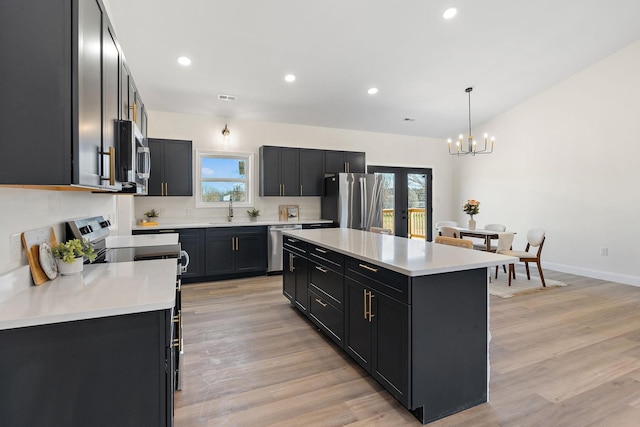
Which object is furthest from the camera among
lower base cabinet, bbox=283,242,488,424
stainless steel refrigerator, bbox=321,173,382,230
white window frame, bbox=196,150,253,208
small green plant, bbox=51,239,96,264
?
stainless steel refrigerator, bbox=321,173,382,230

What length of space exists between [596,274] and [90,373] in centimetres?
654

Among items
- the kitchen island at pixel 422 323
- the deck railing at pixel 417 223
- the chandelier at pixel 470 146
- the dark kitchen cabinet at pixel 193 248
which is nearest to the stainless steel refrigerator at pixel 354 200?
the chandelier at pixel 470 146

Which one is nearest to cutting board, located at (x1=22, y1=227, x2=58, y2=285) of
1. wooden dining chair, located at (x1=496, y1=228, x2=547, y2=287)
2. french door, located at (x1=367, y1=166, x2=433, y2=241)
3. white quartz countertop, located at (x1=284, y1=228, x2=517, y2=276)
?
white quartz countertop, located at (x1=284, y1=228, x2=517, y2=276)

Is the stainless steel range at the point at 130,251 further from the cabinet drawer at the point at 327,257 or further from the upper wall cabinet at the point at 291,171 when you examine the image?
the upper wall cabinet at the point at 291,171

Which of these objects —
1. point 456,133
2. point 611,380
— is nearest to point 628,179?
point 456,133

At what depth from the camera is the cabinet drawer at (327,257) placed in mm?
2600

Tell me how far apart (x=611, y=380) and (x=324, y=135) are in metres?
5.23

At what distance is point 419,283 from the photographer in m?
1.84

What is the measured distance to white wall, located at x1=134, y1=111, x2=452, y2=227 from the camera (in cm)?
525

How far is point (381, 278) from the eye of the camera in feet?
6.77

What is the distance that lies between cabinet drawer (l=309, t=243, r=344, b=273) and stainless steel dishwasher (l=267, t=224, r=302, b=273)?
226cm

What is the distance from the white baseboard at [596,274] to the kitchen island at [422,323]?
4.22 meters

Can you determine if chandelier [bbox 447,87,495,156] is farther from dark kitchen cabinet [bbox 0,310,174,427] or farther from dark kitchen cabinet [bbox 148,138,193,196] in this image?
dark kitchen cabinet [bbox 0,310,174,427]

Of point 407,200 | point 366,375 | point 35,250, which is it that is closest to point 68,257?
point 35,250
